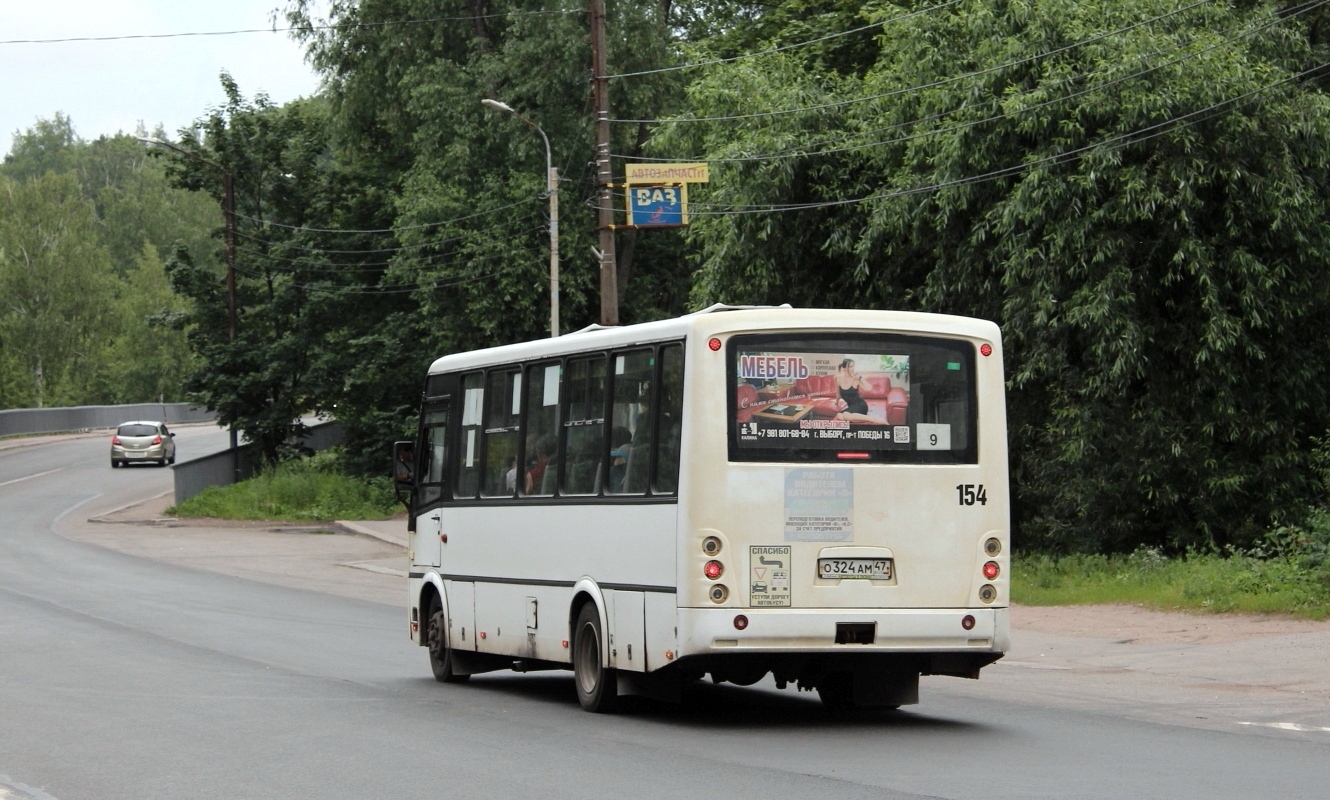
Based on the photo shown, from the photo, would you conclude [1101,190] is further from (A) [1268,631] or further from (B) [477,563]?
(B) [477,563]

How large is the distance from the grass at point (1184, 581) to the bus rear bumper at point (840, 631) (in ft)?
27.1

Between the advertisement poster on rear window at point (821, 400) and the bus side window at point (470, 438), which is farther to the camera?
the bus side window at point (470, 438)

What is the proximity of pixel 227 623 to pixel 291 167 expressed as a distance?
104ft

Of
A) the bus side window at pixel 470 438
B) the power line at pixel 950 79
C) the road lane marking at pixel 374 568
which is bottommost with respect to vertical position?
the road lane marking at pixel 374 568

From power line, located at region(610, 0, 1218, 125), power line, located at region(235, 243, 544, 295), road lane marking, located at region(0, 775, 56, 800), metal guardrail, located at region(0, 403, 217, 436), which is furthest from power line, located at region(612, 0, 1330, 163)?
metal guardrail, located at region(0, 403, 217, 436)

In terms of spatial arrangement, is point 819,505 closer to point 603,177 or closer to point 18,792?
point 18,792

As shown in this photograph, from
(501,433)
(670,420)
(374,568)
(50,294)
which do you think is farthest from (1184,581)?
(50,294)

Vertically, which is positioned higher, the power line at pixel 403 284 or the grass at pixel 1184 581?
the power line at pixel 403 284

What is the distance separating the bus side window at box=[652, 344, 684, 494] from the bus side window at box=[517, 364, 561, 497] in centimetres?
176

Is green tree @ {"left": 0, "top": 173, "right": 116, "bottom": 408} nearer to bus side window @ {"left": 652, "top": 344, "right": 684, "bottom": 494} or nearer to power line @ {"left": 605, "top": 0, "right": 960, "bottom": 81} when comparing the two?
power line @ {"left": 605, "top": 0, "right": 960, "bottom": 81}

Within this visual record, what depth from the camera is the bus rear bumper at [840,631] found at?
11.9m

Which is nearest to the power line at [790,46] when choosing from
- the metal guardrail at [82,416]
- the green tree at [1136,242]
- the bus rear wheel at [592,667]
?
the green tree at [1136,242]

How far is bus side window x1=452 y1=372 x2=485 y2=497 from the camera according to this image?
621 inches

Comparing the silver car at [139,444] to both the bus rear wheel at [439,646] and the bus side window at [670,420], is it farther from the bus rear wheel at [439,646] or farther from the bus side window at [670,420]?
the bus side window at [670,420]
